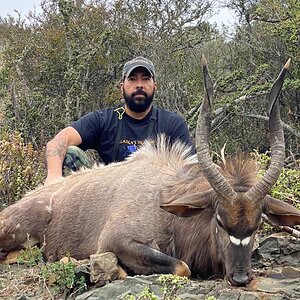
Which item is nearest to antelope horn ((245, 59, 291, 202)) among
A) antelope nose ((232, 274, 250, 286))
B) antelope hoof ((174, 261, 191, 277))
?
antelope nose ((232, 274, 250, 286))

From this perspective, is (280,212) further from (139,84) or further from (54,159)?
(139,84)

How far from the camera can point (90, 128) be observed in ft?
23.1

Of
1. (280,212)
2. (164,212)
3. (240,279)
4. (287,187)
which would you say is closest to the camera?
(240,279)

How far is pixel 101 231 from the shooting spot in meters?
5.47

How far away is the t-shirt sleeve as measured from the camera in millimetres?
7043

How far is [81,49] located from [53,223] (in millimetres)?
8908

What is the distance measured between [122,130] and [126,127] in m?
0.07

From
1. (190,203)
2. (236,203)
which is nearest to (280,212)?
(236,203)

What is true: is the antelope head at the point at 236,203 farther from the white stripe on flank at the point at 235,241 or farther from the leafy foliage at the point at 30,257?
the leafy foliage at the point at 30,257

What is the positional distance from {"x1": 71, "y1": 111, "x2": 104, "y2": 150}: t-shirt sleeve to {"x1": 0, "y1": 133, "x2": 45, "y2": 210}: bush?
103cm

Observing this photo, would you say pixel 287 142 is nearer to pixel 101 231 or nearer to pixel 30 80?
pixel 30 80

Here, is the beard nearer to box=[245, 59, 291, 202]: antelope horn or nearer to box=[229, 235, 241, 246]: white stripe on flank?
box=[245, 59, 291, 202]: antelope horn

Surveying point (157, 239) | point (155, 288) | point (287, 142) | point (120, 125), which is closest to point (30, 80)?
point (287, 142)

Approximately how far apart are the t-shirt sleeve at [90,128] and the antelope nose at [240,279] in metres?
3.24
